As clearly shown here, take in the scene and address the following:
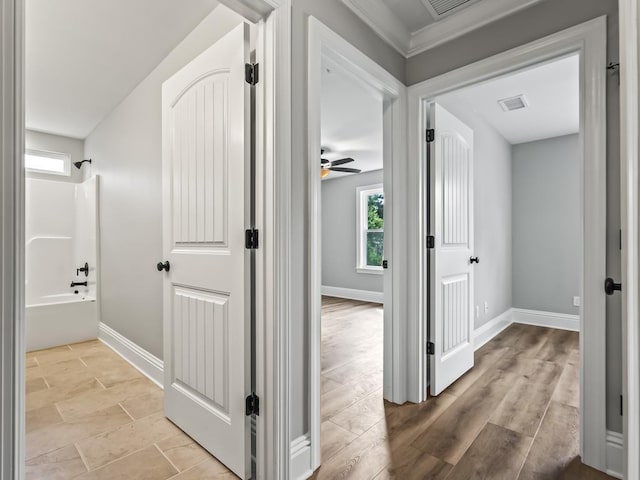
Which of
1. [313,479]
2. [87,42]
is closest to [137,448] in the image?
[313,479]

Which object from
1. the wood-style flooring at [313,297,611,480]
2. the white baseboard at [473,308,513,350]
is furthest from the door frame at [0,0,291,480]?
the white baseboard at [473,308,513,350]

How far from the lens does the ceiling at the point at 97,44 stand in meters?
2.05

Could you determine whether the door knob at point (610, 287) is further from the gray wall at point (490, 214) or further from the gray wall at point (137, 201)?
the gray wall at point (137, 201)

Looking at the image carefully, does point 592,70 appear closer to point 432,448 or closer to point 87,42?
point 432,448

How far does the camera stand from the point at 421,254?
2217 millimetres

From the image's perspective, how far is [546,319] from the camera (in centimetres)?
429

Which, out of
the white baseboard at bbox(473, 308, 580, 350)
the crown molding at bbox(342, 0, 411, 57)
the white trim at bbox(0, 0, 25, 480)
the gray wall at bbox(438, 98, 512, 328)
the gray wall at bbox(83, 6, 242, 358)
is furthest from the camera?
the white baseboard at bbox(473, 308, 580, 350)

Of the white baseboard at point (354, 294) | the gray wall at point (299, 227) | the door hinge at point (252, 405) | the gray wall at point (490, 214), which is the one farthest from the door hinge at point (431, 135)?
the white baseboard at point (354, 294)

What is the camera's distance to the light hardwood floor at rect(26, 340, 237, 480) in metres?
1.58

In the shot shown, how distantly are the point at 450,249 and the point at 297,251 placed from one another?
1.49 m

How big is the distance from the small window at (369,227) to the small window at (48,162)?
16.0 feet

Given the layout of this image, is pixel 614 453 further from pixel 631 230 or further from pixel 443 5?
pixel 443 5

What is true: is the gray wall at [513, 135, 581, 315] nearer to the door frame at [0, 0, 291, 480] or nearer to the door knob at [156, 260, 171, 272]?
the door frame at [0, 0, 291, 480]

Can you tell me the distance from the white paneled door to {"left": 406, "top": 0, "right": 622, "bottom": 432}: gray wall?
4.81 feet
